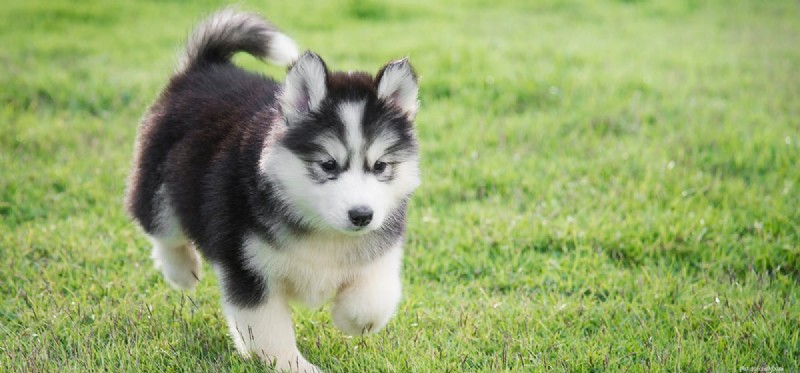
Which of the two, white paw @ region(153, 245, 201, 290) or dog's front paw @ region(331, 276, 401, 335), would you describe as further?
white paw @ region(153, 245, 201, 290)

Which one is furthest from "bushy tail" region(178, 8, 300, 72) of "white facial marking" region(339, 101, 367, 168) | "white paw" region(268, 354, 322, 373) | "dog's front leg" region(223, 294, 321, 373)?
"white paw" region(268, 354, 322, 373)

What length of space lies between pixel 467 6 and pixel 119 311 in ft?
27.5

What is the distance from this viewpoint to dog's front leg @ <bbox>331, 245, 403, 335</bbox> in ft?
11.7

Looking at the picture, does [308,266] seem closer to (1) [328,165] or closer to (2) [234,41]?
(1) [328,165]

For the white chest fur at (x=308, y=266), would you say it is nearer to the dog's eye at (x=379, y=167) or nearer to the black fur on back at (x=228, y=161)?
the black fur on back at (x=228, y=161)

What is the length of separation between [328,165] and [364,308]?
26.3 inches

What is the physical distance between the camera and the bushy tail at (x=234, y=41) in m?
→ 4.38

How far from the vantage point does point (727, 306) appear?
4145mm

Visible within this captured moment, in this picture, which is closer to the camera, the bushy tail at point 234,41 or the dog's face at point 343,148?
the dog's face at point 343,148

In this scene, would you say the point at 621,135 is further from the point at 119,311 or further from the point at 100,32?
the point at 100,32

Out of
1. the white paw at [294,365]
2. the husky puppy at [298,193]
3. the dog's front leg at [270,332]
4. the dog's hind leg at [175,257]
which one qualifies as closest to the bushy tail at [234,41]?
the husky puppy at [298,193]

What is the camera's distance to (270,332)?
11.5 feet

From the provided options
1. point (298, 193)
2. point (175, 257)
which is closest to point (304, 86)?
point (298, 193)

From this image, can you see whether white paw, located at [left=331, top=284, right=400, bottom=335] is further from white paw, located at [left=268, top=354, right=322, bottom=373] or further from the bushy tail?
the bushy tail
